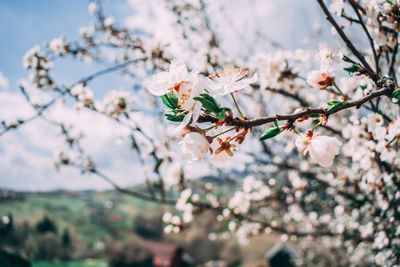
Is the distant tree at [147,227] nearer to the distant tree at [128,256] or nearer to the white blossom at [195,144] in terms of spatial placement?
the distant tree at [128,256]

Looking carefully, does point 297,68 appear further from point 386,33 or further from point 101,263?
point 101,263

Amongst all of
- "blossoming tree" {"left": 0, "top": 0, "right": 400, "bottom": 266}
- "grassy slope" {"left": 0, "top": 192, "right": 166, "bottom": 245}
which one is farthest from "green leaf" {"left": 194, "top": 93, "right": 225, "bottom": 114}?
"grassy slope" {"left": 0, "top": 192, "right": 166, "bottom": 245}

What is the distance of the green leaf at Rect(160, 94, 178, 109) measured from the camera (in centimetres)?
136

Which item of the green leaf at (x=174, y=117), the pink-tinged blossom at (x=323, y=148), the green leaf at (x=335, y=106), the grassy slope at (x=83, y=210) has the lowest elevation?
the grassy slope at (x=83, y=210)

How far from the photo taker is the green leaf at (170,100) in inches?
53.5

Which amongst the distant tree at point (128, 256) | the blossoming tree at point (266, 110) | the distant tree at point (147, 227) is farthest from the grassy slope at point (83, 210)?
the blossoming tree at point (266, 110)

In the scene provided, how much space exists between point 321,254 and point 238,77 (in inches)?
667

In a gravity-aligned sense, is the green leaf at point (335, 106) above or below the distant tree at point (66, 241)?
above

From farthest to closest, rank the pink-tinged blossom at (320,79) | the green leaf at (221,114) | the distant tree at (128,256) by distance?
the distant tree at (128,256), the pink-tinged blossom at (320,79), the green leaf at (221,114)

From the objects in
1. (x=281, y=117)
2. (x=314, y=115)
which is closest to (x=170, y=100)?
(x=281, y=117)

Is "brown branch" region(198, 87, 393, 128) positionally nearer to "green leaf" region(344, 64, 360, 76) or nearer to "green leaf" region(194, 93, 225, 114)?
"green leaf" region(194, 93, 225, 114)

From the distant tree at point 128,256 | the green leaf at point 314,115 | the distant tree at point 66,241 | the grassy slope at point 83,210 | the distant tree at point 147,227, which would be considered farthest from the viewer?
the distant tree at point 147,227

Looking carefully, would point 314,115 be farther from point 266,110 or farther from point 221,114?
point 266,110

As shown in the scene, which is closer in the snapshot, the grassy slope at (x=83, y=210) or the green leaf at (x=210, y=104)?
the green leaf at (x=210, y=104)
